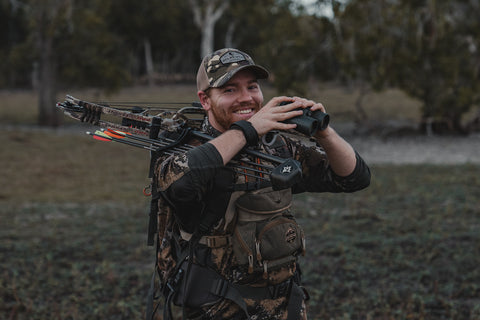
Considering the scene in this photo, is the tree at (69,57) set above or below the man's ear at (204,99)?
above

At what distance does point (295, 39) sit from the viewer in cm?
2248

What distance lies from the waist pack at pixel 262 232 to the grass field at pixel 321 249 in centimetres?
304


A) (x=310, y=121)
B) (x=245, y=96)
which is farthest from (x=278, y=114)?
(x=245, y=96)

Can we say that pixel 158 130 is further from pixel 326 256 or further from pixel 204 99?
pixel 326 256

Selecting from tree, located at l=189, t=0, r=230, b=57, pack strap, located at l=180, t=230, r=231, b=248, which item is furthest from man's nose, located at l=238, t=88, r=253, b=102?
tree, located at l=189, t=0, r=230, b=57

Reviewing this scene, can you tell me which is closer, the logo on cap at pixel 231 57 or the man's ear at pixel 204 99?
the logo on cap at pixel 231 57

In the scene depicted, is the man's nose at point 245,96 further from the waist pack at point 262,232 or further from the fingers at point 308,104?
the waist pack at point 262,232

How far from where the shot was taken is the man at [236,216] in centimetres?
284

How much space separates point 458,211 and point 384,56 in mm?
10899

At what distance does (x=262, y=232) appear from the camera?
286cm

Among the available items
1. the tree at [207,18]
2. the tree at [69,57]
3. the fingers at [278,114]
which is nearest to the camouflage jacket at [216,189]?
the fingers at [278,114]

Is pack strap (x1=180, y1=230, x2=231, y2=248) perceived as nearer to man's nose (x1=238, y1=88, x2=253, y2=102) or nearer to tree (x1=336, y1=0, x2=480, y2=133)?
man's nose (x1=238, y1=88, x2=253, y2=102)

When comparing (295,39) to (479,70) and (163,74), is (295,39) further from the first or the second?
(163,74)

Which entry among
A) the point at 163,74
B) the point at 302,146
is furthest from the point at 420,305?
the point at 163,74
